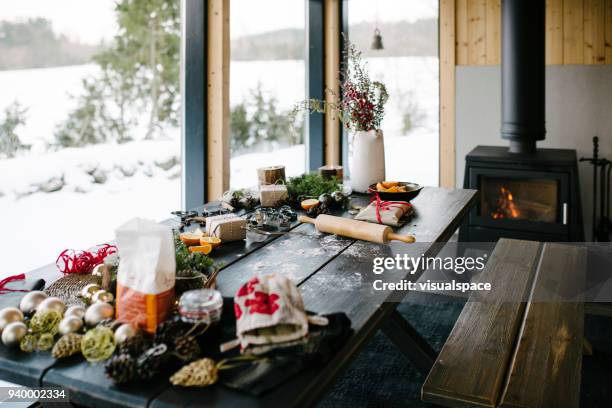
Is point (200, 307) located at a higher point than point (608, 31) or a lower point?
lower

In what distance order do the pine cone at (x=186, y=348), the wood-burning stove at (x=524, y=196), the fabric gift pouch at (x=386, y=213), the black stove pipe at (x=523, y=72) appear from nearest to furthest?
the pine cone at (x=186, y=348) < the fabric gift pouch at (x=386, y=213) < the wood-burning stove at (x=524, y=196) < the black stove pipe at (x=523, y=72)

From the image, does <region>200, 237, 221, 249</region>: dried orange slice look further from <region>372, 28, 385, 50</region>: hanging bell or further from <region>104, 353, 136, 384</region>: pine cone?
<region>372, 28, 385, 50</region>: hanging bell

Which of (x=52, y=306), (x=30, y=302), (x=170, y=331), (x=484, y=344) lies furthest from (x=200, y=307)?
(x=484, y=344)

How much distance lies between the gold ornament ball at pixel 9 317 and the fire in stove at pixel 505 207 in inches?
138

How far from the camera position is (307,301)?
1749 mm

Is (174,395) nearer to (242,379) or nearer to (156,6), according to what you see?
(242,379)

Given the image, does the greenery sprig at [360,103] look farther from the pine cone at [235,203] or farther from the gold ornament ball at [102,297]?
the gold ornament ball at [102,297]

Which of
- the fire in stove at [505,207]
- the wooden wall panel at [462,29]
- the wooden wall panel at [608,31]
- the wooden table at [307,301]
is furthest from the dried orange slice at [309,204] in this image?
the wooden wall panel at [608,31]

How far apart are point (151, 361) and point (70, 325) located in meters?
0.28

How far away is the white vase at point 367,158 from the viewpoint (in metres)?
3.18

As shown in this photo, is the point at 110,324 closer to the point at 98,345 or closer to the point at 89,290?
the point at 98,345

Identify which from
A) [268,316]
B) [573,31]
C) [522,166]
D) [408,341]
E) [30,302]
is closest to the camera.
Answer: [268,316]

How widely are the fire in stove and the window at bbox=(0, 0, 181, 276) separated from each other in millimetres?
2272

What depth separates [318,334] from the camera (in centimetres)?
148
